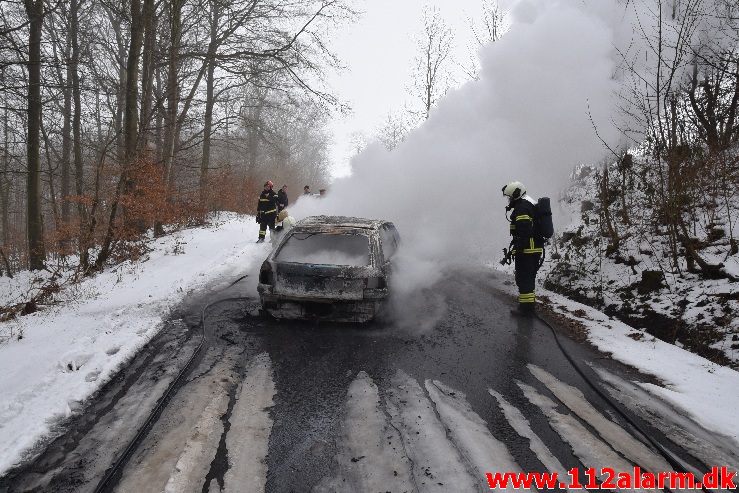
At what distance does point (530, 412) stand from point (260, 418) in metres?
2.31

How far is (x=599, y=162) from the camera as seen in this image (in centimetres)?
1070

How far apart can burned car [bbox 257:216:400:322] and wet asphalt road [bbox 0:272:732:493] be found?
0.28 meters

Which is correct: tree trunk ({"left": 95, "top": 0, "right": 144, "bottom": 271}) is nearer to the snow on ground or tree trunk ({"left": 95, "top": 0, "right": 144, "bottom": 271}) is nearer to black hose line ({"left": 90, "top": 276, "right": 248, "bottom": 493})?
the snow on ground

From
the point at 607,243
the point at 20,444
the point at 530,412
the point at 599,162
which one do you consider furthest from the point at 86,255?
the point at 599,162

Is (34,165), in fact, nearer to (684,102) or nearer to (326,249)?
(326,249)

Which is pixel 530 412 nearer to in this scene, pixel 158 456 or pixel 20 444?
pixel 158 456

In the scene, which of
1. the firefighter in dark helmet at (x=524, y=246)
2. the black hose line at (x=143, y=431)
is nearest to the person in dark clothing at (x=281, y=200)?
the firefighter in dark helmet at (x=524, y=246)

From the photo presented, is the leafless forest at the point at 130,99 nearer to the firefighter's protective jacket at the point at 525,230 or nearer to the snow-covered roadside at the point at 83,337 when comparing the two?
the snow-covered roadside at the point at 83,337

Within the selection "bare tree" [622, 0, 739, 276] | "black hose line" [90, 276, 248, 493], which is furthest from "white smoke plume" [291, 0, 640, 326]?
"black hose line" [90, 276, 248, 493]

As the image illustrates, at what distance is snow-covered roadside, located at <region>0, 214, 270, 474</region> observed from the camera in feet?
11.3

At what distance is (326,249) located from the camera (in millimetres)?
5996

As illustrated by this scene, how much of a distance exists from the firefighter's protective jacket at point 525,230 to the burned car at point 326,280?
224cm

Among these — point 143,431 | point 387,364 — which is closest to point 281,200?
point 387,364

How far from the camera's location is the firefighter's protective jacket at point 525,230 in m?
6.70
